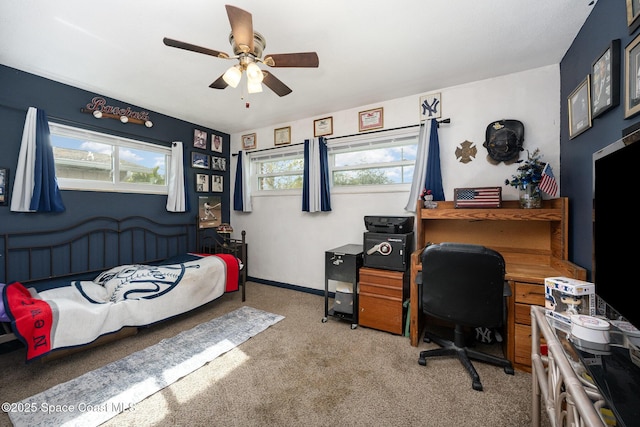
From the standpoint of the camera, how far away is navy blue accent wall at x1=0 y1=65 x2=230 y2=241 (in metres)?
2.33

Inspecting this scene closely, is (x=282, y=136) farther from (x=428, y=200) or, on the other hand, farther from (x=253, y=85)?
(x=428, y=200)

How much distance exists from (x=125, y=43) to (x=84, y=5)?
0.36 m

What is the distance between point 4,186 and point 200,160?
79.6 inches

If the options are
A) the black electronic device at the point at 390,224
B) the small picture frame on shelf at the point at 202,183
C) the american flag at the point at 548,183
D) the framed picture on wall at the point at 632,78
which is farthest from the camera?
the small picture frame on shelf at the point at 202,183

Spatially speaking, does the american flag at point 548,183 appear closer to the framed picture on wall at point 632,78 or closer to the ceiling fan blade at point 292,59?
the framed picture on wall at point 632,78

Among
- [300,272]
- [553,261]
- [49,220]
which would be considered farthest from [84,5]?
[553,261]

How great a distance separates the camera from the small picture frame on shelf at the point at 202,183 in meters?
3.90

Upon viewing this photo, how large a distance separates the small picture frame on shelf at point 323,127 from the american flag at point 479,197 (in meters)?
1.85

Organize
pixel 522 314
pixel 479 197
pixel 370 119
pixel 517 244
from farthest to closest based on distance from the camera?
1. pixel 370 119
2. pixel 517 244
3. pixel 479 197
4. pixel 522 314

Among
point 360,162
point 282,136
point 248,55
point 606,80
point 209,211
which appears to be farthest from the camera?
point 209,211

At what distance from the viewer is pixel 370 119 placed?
10.4 feet

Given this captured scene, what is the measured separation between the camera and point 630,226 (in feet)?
3.06

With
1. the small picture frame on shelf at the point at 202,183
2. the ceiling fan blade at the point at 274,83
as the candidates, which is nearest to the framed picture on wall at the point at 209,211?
the small picture frame on shelf at the point at 202,183

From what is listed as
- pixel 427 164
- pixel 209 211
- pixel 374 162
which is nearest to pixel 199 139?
pixel 209 211
